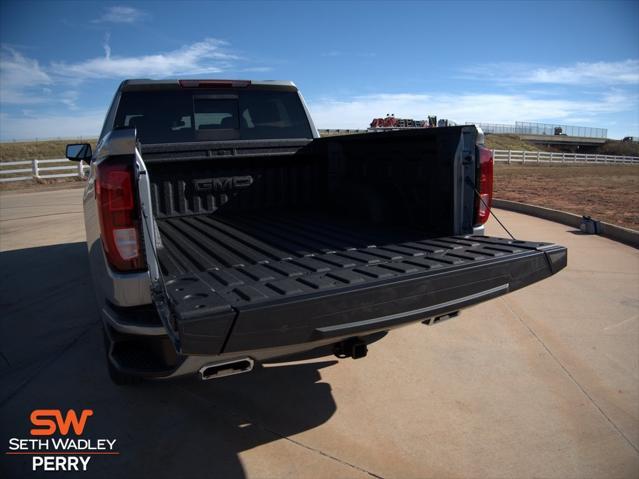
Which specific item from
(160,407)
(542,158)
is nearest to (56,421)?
(160,407)

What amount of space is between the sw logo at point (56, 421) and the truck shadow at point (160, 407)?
0.13 ft

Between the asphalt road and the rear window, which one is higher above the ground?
the rear window

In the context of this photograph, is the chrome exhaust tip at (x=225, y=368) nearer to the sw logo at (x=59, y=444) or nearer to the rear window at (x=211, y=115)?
the sw logo at (x=59, y=444)

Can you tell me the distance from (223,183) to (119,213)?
201cm

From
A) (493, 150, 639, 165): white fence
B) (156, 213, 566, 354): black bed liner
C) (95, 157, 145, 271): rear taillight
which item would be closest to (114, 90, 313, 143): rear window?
(156, 213, 566, 354): black bed liner

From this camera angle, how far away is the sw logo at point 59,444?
250cm

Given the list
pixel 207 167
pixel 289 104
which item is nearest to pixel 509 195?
pixel 289 104

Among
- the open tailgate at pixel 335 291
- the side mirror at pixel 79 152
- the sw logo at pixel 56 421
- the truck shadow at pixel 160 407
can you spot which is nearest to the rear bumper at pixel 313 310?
the open tailgate at pixel 335 291

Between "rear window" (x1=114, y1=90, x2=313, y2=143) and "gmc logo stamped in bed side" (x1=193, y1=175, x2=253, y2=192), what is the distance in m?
0.43

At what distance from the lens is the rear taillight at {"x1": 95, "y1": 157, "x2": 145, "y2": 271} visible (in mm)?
2246

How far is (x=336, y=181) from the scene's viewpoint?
14.0 feet

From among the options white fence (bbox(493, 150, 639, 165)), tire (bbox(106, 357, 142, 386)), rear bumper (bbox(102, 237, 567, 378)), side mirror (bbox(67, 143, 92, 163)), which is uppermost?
white fence (bbox(493, 150, 639, 165))

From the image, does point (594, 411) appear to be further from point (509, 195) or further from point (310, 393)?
point (509, 195)

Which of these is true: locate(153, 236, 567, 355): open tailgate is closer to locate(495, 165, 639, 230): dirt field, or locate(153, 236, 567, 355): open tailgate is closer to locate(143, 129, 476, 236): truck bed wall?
locate(143, 129, 476, 236): truck bed wall
